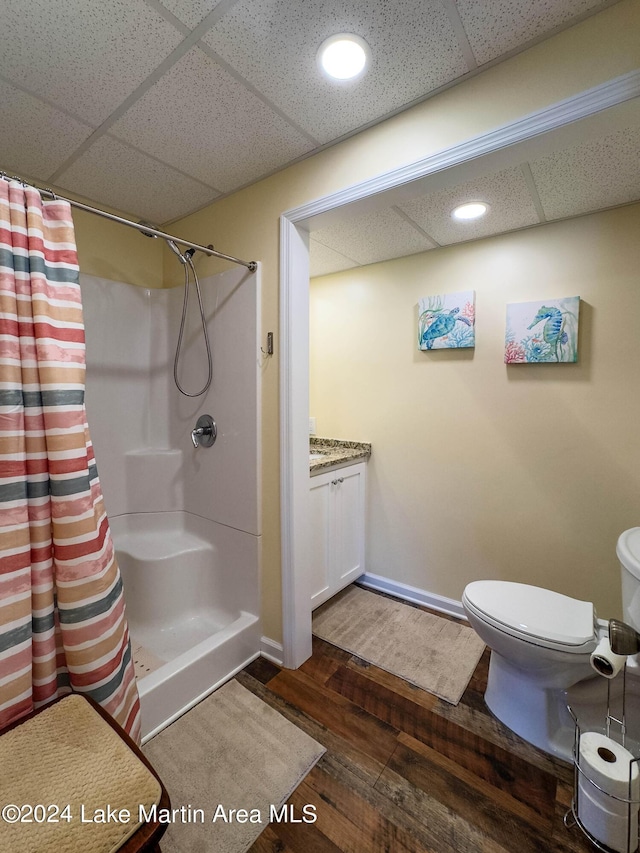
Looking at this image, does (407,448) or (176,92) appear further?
(407,448)

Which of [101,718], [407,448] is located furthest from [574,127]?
[101,718]

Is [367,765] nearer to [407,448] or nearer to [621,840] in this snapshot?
[621,840]

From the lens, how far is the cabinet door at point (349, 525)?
2266mm

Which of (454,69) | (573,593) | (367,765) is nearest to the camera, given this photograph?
(454,69)

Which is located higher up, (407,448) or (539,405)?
(539,405)

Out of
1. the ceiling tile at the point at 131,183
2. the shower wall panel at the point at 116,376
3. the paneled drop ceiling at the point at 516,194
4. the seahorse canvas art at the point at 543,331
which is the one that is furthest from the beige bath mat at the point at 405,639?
the ceiling tile at the point at 131,183

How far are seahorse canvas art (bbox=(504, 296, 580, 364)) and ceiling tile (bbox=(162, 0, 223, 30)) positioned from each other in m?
1.72

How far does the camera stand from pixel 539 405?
1.95m

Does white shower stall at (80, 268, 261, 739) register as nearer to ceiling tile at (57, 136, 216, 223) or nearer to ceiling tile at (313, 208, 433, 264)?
ceiling tile at (57, 136, 216, 223)

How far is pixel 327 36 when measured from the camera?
3.40 feet

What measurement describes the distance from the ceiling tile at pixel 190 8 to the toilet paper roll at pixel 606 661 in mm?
2121

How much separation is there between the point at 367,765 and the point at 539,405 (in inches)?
69.2

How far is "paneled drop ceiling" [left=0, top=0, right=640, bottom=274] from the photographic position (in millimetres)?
984

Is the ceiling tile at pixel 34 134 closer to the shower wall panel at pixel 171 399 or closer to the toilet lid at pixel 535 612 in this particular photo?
the shower wall panel at pixel 171 399
